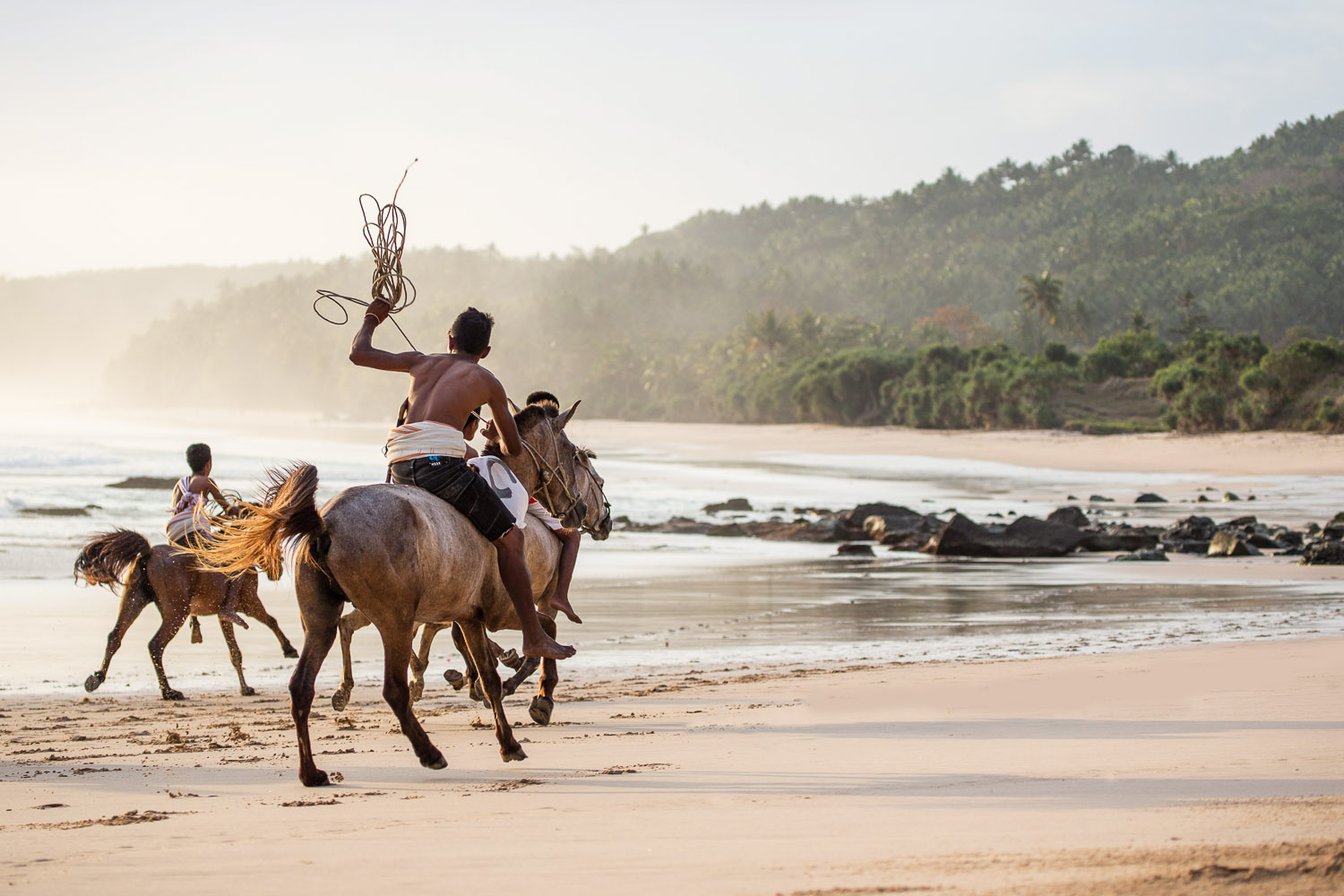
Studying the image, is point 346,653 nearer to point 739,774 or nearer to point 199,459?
point 199,459

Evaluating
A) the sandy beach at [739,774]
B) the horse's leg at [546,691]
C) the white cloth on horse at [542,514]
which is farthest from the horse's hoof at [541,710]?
the white cloth on horse at [542,514]

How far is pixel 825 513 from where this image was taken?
26.5 metres

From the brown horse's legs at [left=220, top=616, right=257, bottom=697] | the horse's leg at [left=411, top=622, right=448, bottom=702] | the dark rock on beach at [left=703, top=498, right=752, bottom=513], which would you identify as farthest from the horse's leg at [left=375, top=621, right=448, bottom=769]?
the dark rock on beach at [left=703, top=498, right=752, bottom=513]

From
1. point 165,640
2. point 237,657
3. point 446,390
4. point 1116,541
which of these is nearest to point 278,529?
point 446,390

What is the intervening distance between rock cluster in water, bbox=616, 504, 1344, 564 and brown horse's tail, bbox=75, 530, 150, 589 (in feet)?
39.9

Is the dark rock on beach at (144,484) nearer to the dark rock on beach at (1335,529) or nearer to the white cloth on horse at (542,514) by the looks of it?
the dark rock on beach at (1335,529)

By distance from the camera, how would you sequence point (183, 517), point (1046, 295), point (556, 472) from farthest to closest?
point (1046, 295), point (183, 517), point (556, 472)

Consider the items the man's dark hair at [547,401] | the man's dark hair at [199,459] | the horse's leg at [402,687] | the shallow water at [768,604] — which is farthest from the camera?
the shallow water at [768,604]

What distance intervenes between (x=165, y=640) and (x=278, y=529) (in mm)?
4033

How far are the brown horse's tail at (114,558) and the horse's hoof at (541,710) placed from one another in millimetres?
3840

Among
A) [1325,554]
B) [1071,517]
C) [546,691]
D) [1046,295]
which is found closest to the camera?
[546,691]

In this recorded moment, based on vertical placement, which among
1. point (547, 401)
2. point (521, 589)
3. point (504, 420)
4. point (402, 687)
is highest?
point (547, 401)

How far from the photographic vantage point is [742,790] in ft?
16.9

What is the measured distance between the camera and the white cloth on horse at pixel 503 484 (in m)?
6.58
